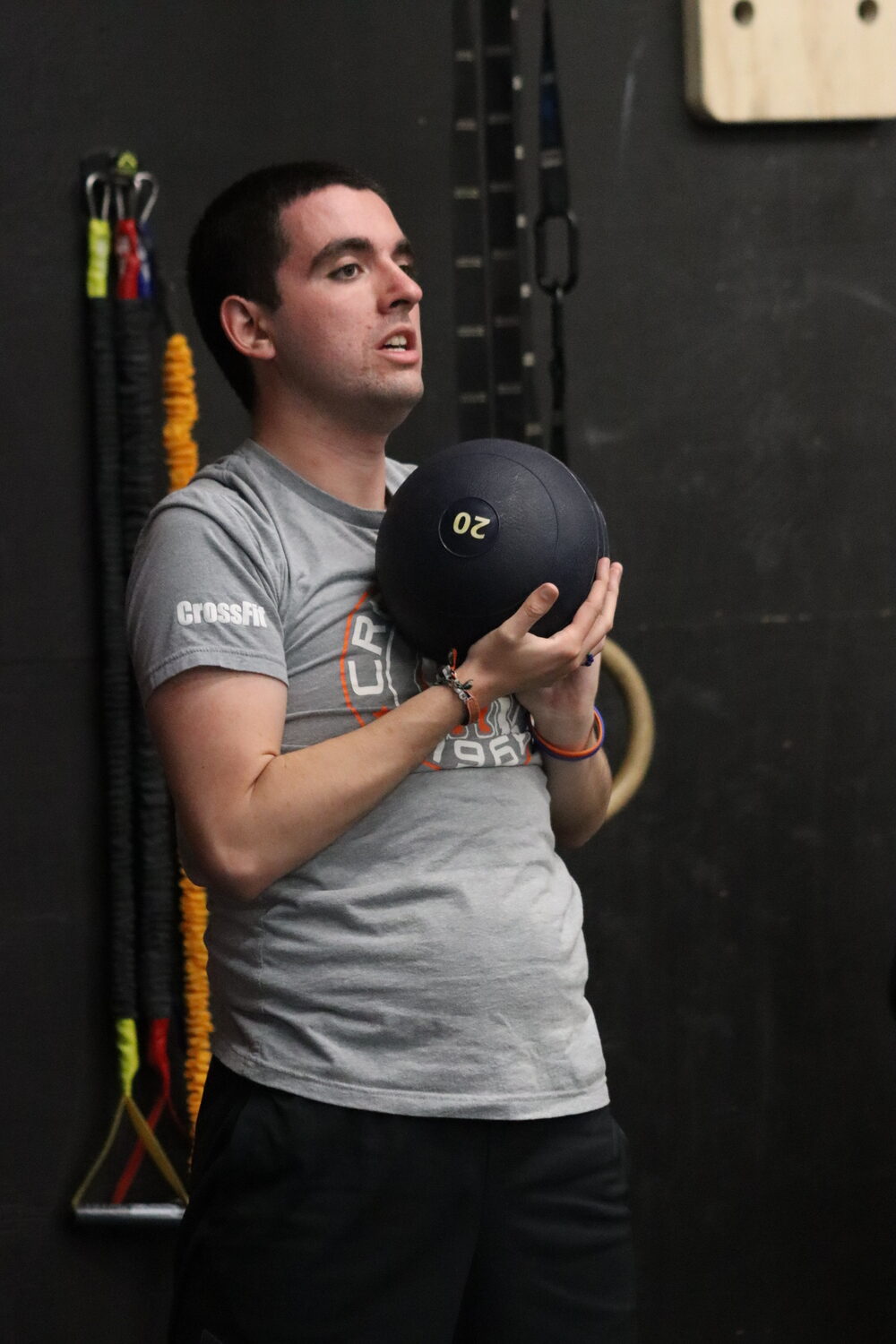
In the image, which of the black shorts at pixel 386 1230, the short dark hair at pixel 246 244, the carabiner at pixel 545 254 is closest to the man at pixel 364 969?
the black shorts at pixel 386 1230

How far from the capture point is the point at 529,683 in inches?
53.4

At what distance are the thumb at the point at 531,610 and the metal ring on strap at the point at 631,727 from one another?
634 mm

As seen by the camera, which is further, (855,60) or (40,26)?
(855,60)

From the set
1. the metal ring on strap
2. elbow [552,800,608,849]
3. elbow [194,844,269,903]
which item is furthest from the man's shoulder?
the metal ring on strap

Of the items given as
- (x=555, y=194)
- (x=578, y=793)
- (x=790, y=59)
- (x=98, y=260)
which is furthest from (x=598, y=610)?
(x=790, y=59)

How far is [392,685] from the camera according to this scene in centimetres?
142

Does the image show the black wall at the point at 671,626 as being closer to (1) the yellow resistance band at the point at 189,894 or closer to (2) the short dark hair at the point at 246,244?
(1) the yellow resistance band at the point at 189,894

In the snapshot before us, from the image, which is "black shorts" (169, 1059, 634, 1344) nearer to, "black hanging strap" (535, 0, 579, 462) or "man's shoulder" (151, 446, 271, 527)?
"man's shoulder" (151, 446, 271, 527)

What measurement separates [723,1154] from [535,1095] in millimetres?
1214

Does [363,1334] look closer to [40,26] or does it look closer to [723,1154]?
[723,1154]

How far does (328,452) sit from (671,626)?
40.0 inches

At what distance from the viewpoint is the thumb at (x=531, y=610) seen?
4.34 ft

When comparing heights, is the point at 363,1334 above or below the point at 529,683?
below

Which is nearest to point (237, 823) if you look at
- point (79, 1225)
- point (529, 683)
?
point (529, 683)
